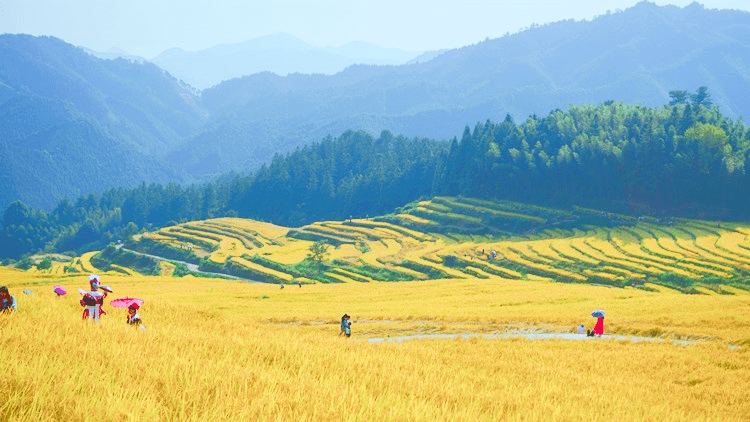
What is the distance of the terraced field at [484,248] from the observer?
60.7 m

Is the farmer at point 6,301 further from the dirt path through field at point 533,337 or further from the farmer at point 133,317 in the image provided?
the dirt path through field at point 533,337

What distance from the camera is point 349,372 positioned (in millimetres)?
10133

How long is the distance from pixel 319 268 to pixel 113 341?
208 ft

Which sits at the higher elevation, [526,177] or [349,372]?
[526,177]

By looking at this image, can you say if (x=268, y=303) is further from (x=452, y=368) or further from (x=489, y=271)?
(x=489, y=271)

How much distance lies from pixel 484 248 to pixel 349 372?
68.3 meters

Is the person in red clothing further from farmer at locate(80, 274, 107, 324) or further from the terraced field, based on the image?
the terraced field

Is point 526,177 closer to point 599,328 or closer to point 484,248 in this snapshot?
point 484,248

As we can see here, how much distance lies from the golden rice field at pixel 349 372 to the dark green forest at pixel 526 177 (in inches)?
3071

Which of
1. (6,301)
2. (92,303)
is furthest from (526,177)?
(6,301)

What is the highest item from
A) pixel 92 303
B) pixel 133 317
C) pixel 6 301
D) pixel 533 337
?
pixel 6 301

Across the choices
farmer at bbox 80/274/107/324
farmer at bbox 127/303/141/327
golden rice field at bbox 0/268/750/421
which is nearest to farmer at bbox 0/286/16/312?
golden rice field at bbox 0/268/750/421

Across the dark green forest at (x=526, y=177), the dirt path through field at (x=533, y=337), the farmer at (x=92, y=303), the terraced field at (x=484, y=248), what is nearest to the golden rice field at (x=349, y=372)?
the dirt path through field at (x=533, y=337)

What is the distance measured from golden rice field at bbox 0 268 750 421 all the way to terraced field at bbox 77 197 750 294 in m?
34.3
